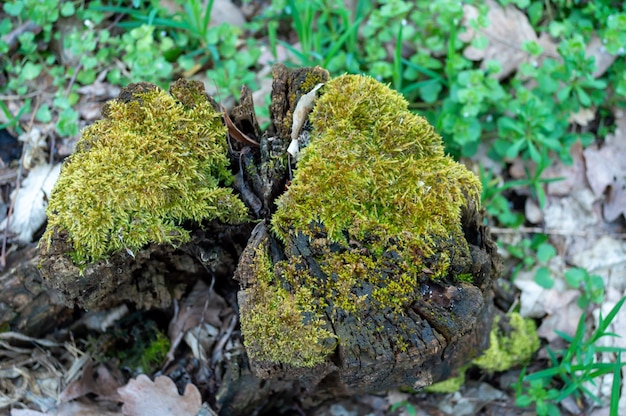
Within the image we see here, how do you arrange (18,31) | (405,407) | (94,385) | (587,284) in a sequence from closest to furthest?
(94,385) → (405,407) → (587,284) → (18,31)

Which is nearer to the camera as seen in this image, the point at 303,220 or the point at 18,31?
the point at 303,220

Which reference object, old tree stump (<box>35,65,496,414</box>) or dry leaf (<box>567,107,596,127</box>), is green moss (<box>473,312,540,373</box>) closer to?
old tree stump (<box>35,65,496,414</box>)

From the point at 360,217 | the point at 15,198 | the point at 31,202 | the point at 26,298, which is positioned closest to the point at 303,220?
the point at 360,217

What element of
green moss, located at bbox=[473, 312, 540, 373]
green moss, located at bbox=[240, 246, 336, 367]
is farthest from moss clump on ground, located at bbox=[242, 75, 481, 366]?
green moss, located at bbox=[473, 312, 540, 373]

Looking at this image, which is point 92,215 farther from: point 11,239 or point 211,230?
point 11,239

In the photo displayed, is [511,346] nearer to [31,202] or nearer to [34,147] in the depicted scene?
[31,202]

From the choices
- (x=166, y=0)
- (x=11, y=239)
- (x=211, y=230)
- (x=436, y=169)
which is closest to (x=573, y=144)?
(x=436, y=169)

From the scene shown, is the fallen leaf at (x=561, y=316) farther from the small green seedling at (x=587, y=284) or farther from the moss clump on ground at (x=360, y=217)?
the moss clump on ground at (x=360, y=217)
